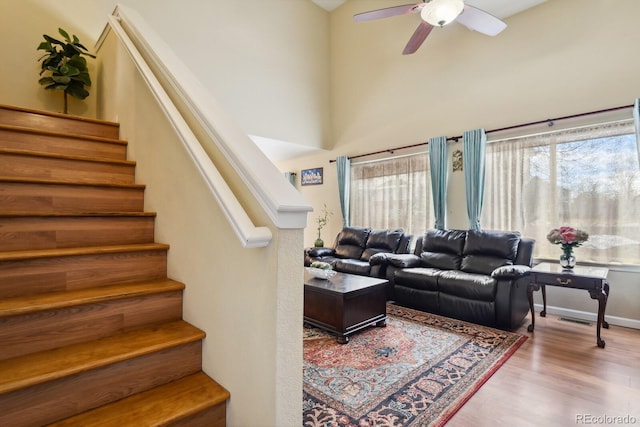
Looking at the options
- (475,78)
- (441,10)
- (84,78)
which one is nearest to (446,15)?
(441,10)

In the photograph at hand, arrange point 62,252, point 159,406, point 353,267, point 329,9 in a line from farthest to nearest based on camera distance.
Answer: point 329,9
point 353,267
point 62,252
point 159,406

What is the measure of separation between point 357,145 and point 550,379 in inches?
179

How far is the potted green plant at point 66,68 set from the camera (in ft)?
10.7

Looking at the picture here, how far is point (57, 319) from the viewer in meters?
1.20

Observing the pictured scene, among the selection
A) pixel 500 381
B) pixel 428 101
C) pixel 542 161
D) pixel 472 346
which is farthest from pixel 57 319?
pixel 428 101

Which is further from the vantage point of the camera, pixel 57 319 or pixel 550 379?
pixel 550 379

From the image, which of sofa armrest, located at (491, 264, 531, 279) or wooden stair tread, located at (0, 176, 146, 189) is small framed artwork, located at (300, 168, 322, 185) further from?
wooden stair tread, located at (0, 176, 146, 189)

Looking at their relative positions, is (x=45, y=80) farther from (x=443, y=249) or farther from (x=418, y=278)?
(x=443, y=249)

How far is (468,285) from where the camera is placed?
10.7ft

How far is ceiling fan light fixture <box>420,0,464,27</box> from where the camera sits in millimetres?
2750

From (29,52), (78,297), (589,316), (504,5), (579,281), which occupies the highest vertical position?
(504,5)

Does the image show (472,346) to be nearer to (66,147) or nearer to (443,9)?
(443,9)

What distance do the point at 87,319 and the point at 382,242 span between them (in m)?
4.05

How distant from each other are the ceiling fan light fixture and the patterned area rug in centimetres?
295
